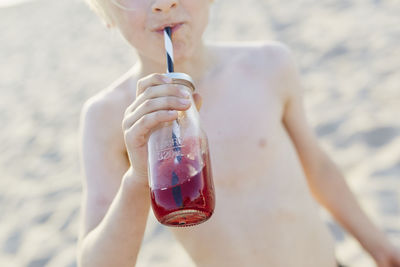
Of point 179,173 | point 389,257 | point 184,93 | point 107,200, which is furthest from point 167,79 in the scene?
point 389,257

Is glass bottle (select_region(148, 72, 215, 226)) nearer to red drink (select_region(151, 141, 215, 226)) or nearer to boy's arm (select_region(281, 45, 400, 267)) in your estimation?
red drink (select_region(151, 141, 215, 226))

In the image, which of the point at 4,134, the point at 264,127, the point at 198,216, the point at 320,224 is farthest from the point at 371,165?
the point at 4,134

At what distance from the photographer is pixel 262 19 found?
16.6ft

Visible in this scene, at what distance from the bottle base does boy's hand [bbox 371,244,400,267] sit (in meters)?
0.92

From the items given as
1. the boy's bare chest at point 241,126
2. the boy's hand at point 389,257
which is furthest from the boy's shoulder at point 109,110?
the boy's hand at point 389,257

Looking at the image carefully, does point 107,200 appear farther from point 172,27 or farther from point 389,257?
point 389,257

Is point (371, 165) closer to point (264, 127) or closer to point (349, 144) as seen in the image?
point (349, 144)

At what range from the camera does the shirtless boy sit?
1.33 metres

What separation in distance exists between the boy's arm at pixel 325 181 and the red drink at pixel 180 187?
2.37 ft

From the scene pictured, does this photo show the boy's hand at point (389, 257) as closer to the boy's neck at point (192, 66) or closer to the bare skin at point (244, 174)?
the bare skin at point (244, 174)

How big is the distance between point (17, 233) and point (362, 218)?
2.16 meters

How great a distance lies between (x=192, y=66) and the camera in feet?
5.35

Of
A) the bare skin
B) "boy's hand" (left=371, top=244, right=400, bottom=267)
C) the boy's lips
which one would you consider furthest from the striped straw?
"boy's hand" (left=371, top=244, right=400, bottom=267)

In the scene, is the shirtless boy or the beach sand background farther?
the beach sand background
